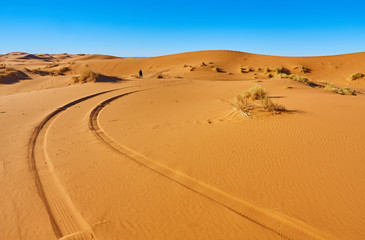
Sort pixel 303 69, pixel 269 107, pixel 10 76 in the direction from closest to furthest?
1. pixel 269 107
2. pixel 10 76
3. pixel 303 69

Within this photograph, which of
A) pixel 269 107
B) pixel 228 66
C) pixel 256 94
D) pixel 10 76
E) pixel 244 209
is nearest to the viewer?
pixel 244 209

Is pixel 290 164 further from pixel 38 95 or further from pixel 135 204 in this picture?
pixel 38 95

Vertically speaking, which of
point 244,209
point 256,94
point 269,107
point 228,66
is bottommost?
point 244,209

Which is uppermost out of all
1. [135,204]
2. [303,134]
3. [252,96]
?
[252,96]

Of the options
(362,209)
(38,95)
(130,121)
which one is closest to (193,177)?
(362,209)

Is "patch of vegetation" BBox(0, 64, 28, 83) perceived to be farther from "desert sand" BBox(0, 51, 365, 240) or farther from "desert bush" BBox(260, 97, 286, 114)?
"desert bush" BBox(260, 97, 286, 114)

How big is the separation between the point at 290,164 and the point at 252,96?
4.27m

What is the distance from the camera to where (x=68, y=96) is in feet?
36.1

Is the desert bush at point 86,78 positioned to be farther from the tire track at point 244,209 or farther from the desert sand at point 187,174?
the tire track at point 244,209

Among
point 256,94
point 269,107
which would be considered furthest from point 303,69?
point 269,107

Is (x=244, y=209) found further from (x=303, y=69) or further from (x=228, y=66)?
(x=228, y=66)

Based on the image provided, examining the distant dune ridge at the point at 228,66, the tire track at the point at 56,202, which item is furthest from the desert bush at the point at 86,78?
the tire track at the point at 56,202

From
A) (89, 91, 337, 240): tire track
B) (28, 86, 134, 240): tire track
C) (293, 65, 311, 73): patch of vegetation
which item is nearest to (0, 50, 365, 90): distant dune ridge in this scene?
(293, 65, 311, 73): patch of vegetation

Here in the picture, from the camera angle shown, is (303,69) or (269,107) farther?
(303,69)
